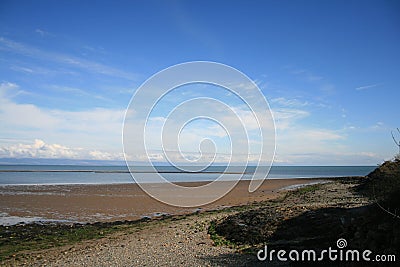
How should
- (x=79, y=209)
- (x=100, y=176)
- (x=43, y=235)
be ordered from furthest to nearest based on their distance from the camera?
(x=100, y=176) < (x=79, y=209) < (x=43, y=235)

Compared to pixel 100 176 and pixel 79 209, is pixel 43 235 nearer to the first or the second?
pixel 79 209

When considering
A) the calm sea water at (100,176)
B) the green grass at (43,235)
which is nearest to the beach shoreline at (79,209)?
the green grass at (43,235)

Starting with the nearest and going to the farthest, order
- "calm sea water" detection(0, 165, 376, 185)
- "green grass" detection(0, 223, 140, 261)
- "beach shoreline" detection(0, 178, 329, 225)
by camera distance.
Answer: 1. "green grass" detection(0, 223, 140, 261)
2. "beach shoreline" detection(0, 178, 329, 225)
3. "calm sea water" detection(0, 165, 376, 185)

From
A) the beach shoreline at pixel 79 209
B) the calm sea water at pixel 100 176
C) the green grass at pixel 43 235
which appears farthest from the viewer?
the calm sea water at pixel 100 176

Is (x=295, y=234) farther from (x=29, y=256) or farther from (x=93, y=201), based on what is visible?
(x=93, y=201)

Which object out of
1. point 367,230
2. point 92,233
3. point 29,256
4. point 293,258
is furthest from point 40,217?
point 367,230

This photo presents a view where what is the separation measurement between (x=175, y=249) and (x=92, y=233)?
6.45 meters

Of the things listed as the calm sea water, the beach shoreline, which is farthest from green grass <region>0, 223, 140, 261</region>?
the calm sea water

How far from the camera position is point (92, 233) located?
16.5 m

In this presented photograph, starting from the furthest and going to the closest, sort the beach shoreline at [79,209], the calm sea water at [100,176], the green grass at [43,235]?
the calm sea water at [100,176] < the beach shoreline at [79,209] < the green grass at [43,235]

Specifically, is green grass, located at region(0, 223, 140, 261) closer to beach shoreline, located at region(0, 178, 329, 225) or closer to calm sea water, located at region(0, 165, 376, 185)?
beach shoreline, located at region(0, 178, 329, 225)

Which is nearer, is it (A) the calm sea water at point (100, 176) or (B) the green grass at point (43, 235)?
(B) the green grass at point (43, 235)

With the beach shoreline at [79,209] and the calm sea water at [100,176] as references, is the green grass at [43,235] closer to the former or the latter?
the beach shoreline at [79,209]

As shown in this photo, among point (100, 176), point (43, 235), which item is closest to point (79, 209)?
point (43, 235)
